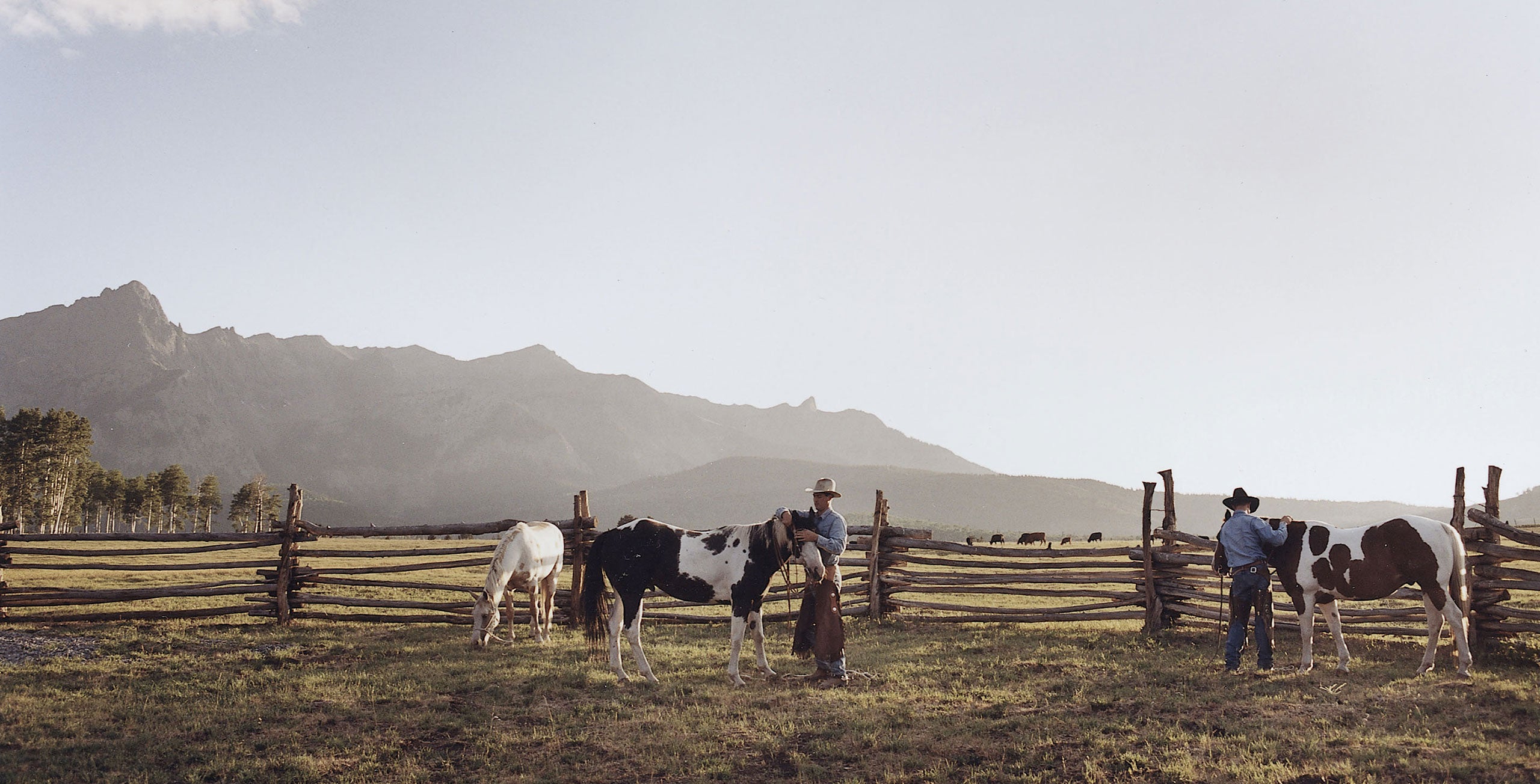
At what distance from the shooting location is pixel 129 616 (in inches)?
506

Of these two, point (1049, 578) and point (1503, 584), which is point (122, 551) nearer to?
point (1049, 578)

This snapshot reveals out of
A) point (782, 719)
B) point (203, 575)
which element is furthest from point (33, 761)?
point (203, 575)

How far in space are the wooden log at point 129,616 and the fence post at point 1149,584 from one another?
14.8m

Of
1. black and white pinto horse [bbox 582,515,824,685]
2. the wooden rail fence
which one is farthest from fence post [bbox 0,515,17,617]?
black and white pinto horse [bbox 582,515,824,685]

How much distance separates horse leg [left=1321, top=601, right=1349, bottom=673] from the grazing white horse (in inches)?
402

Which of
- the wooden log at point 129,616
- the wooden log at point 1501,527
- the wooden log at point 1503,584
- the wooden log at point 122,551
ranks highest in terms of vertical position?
the wooden log at point 1501,527

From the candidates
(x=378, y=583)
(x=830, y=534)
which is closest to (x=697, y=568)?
(x=830, y=534)

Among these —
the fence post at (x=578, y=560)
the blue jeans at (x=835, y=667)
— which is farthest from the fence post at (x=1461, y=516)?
the fence post at (x=578, y=560)

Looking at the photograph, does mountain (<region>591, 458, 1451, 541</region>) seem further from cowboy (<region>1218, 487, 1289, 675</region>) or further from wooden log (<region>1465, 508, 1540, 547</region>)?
cowboy (<region>1218, 487, 1289, 675</region>)

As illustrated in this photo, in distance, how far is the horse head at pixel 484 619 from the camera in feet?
36.0

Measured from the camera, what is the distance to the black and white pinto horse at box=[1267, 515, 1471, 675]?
28.4ft

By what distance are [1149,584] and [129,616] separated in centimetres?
1655

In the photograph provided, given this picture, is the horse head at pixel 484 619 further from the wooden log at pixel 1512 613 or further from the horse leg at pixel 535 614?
the wooden log at pixel 1512 613

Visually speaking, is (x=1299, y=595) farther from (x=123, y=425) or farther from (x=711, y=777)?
(x=123, y=425)
